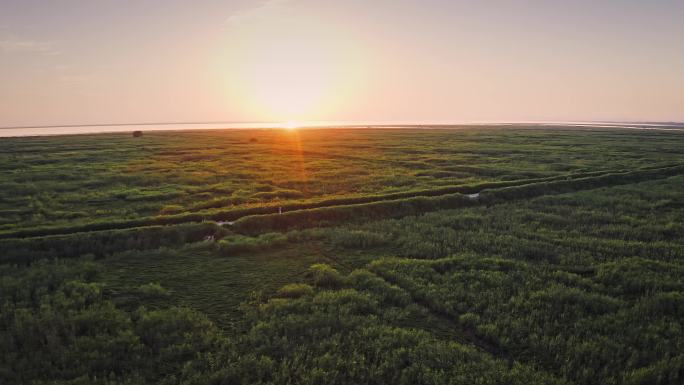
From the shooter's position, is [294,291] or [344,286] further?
[344,286]

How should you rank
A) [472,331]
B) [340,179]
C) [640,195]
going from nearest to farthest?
1. [472,331]
2. [640,195]
3. [340,179]

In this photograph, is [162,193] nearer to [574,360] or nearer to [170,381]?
[170,381]

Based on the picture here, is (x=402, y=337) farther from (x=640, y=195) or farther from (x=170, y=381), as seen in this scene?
(x=640, y=195)

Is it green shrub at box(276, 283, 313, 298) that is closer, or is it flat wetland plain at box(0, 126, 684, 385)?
flat wetland plain at box(0, 126, 684, 385)

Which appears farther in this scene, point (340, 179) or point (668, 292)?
point (340, 179)

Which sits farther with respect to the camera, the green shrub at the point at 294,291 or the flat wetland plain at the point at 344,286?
the green shrub at the point at 294,291

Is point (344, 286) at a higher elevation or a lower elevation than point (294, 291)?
lower

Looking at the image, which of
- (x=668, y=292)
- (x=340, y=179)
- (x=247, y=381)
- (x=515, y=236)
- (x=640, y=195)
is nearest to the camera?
(x=247, y=381)

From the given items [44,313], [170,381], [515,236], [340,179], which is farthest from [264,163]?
[170,381]
